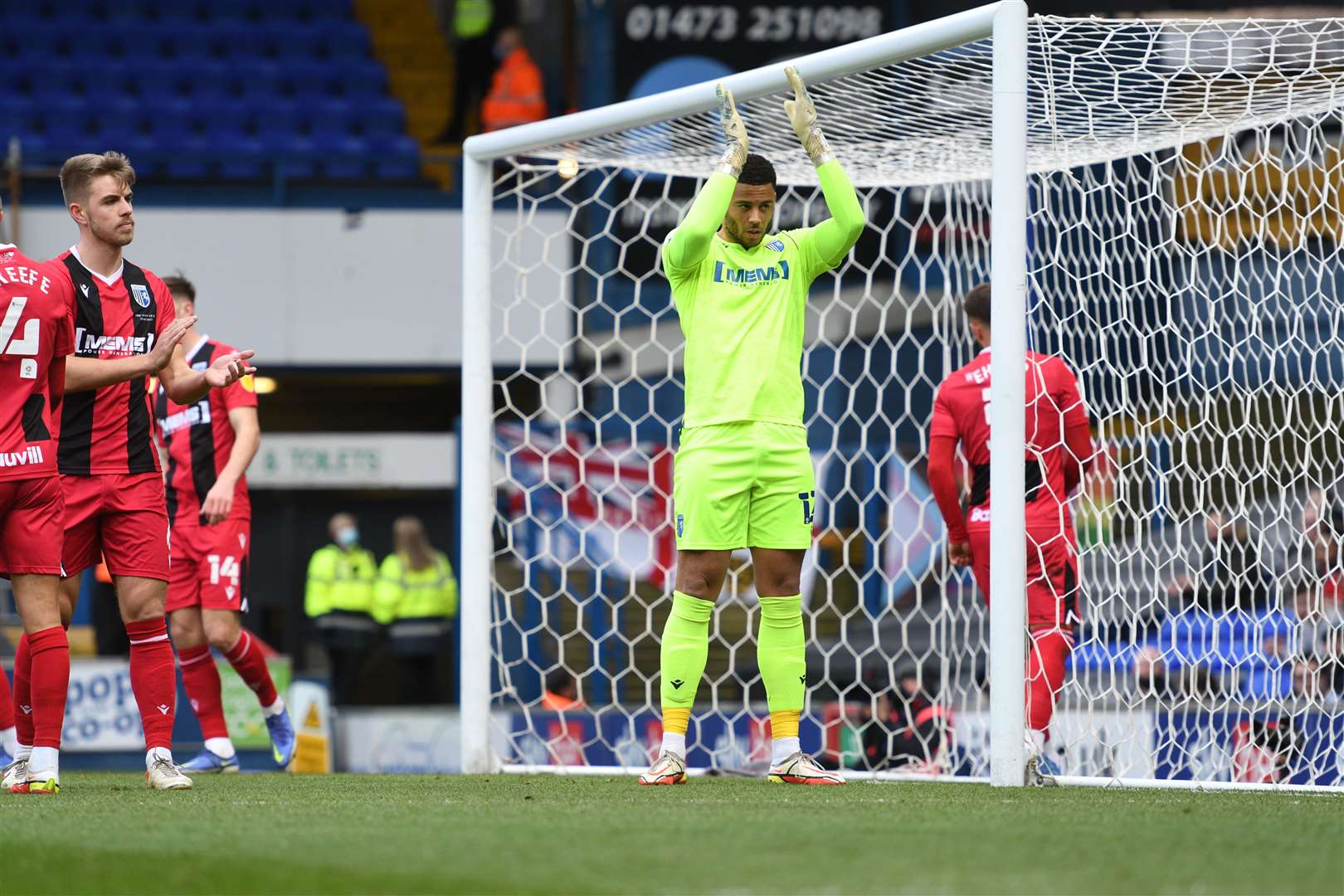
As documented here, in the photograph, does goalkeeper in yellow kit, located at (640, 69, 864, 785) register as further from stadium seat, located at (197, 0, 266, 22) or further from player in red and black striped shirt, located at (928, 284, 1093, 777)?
stadium seat, located at (197, 0, 266, 22)

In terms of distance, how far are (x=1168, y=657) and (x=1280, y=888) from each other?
15.4 ft

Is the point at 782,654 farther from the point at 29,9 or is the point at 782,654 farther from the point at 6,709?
the point at 29,9

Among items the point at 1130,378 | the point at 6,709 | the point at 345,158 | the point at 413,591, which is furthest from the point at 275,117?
the point at 6,709

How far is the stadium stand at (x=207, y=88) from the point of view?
47.8 feet

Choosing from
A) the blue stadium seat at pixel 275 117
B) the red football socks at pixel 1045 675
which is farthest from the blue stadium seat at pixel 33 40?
the red football socks at pixel 1045 675

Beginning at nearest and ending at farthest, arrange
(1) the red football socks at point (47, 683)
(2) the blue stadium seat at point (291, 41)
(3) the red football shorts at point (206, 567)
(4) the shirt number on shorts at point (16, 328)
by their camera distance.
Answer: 1. (4) the shirt number on shorts at point (16, 328)
2. (1) the red football socks at point (47, 683)
3. (3) the red football shorts at point (206, 567)
4. (2) the blue stadium seat at point (291, 41)

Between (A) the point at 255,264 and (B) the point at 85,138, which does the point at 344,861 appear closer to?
(A) the point at 255,264

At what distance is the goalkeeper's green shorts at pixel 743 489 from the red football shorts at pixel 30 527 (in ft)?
5.75

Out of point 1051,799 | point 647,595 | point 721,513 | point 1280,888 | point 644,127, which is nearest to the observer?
point 1280,888

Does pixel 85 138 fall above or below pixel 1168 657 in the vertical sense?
above

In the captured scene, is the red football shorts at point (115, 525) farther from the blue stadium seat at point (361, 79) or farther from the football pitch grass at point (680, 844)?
the blue stadium seat at point (361, 79)

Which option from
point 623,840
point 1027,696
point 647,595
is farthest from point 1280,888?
point 647,595

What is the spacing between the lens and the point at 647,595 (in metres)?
13.3

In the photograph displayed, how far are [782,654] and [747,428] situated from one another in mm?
A: 677
